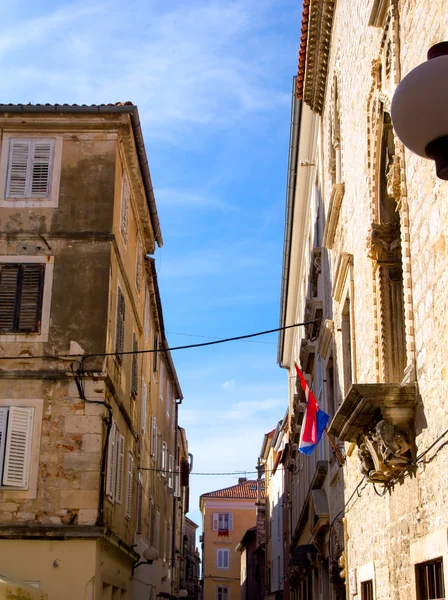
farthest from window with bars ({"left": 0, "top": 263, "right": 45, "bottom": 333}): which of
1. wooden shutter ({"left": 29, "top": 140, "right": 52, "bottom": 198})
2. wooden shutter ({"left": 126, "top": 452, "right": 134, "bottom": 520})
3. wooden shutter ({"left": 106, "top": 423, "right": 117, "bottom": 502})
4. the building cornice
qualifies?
the building cornice

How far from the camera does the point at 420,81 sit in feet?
10.7

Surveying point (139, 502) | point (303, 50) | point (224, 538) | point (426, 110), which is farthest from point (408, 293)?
point (224, 538)

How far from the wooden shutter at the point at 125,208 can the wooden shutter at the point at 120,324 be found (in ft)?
5.11

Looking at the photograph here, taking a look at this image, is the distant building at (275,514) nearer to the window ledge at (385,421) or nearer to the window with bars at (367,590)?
the window with bars at (367,590)

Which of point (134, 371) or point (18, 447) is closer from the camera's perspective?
point (18, 447)

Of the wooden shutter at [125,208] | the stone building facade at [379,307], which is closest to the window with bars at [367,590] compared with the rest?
the stone building facade at [379,307]

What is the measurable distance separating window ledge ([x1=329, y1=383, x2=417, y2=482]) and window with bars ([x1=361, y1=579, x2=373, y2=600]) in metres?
2.40

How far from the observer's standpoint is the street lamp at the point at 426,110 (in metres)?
3.24

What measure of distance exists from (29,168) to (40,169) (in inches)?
9.4

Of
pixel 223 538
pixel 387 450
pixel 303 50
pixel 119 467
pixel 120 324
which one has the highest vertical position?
pixel 303 50

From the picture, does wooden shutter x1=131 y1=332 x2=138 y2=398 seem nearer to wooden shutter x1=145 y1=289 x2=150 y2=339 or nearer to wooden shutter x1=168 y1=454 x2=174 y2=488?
wooden shutter x1=145 y1=289 x2=150 y2=339

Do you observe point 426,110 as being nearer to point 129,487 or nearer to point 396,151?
point 396,151

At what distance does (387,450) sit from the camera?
24.8 ft

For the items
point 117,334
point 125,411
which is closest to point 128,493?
point 125,411
